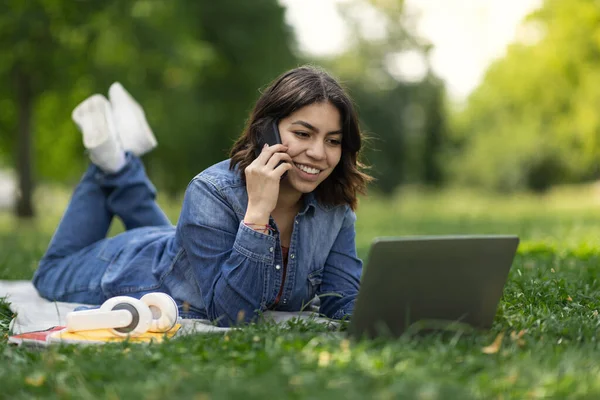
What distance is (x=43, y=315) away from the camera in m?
3.86

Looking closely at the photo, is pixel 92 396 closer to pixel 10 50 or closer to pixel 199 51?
pixel 10 50

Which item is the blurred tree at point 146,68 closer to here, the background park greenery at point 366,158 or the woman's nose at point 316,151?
the background park greenery at point 366,158

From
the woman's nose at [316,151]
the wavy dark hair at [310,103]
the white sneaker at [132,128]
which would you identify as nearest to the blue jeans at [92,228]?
the white sneaker at [132,128]

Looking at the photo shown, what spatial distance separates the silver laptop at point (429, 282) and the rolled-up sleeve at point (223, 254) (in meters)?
0.70

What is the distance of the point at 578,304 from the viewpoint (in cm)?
365

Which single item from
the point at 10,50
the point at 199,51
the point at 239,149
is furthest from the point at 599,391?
the point at 199,51

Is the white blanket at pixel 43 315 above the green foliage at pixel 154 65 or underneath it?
underneath

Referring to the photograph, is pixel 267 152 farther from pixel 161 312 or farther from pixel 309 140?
pixel 161 312

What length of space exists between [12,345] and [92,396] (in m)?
1.09

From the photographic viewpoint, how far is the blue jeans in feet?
14.4

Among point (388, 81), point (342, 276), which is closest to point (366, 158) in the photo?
point (342, 276)

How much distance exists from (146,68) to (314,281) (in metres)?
14.3

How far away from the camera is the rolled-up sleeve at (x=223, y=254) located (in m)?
3.32

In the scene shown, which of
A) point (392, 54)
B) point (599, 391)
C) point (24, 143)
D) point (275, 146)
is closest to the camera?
point (599, 391)
